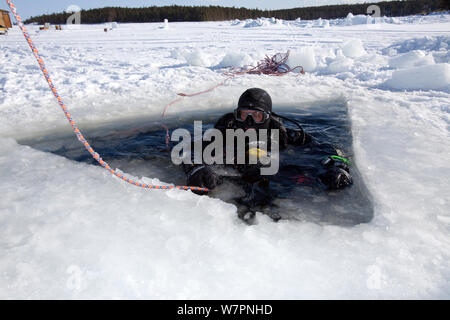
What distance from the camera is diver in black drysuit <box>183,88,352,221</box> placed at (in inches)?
97.7

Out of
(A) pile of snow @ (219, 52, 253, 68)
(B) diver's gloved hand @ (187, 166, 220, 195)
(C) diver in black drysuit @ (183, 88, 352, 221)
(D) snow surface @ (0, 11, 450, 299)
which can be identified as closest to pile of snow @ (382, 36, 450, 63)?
(A) pile of snow @ (219, 52, 253, 68)

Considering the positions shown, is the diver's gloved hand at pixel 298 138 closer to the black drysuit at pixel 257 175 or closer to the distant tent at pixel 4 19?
the black drysuit at pixel 257 175

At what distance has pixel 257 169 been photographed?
9.91 feet

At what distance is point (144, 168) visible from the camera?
3141 millimetres

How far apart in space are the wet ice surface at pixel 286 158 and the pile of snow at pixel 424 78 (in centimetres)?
140

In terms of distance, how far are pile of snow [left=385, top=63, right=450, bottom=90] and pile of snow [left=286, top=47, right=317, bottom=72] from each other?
262cm

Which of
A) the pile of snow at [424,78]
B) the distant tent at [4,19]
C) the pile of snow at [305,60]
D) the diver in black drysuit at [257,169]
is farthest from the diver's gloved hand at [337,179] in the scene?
the distant tent at [4,19]

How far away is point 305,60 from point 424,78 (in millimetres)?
3299

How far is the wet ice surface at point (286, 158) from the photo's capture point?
2.32 metres

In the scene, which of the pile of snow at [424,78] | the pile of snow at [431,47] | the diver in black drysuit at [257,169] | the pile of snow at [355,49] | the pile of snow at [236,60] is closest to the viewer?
the diver in black drysuit at [257,169]

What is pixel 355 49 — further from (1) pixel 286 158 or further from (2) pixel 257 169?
(2) pixel 257 169

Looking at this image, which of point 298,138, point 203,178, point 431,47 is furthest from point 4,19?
point 431,47
